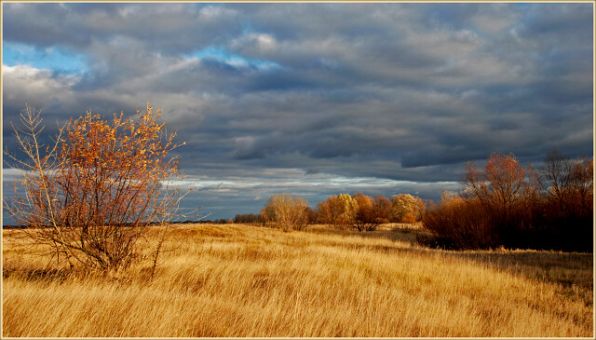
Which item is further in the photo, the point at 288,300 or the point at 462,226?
the point at 462,226

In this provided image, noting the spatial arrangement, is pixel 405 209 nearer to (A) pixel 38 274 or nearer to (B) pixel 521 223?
(B) pixel 521 223

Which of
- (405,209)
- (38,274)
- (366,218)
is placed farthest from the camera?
(405,209)

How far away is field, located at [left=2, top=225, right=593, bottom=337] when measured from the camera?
19.1ft

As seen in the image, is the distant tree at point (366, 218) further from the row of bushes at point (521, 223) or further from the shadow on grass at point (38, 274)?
the shadow on grass at point (38, 274)

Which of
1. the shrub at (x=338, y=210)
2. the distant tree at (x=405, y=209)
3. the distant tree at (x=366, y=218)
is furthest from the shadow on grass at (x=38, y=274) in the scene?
the distant tree at (x=405, y=209)

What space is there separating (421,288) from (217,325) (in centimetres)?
696

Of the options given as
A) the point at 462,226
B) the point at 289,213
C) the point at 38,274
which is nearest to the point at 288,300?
the point at 38,274

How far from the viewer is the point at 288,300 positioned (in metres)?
7.95

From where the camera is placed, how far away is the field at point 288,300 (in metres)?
5.84

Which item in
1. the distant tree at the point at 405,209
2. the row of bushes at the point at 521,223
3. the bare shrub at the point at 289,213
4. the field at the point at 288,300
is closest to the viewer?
the field at the point at 288,300

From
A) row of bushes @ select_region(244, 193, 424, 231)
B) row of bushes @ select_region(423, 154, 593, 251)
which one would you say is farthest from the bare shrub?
row of bushes @ select_region(423, 154, 593, 251)

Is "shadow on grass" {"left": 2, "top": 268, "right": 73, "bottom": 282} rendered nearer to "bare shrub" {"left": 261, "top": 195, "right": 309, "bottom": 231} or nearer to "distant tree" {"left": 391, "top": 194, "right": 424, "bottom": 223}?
"bare shrub" {"left": 261, "top": 195, "right": 309, "bottom": 231}

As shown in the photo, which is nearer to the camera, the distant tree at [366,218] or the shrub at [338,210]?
the distant tree at [366,218]

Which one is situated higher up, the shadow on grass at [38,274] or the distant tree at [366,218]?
the shadow on grass at [38,274]
